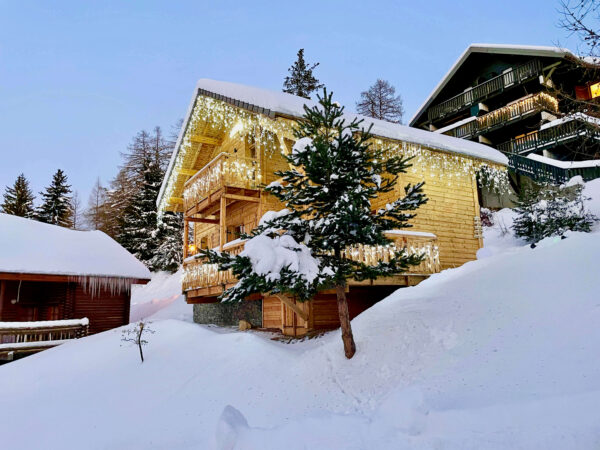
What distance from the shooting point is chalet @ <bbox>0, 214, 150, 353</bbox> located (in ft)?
46.1

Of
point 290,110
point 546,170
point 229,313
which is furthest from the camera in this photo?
point 546,170

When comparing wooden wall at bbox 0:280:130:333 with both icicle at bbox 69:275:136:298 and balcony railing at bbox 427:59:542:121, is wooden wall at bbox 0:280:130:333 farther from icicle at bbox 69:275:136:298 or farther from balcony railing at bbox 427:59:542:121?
balcony railing at bbox 427:59:542:121

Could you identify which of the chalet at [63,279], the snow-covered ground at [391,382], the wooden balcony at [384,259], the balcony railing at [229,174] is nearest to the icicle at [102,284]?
the chalet at [63,279]

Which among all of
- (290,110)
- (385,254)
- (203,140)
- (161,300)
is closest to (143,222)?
(161,300)

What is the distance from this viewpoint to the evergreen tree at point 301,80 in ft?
91.5

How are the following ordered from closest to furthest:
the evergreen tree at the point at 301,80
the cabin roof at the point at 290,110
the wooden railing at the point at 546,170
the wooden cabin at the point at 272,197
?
the cabin roof at the point at 290,110
the wooden cabin at the point at 272,197
the wooden railing at the point at 546,170
the evergreen tree at the point at 301,80

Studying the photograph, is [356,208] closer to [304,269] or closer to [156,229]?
[304,269]

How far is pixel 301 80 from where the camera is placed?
91.7ft

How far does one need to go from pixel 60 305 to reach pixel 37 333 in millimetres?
3271

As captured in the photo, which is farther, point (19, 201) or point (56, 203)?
point (56, 203)

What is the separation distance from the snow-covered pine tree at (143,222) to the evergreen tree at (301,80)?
11495mm

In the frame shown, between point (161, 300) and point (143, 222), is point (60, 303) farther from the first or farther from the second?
point (143, 222)

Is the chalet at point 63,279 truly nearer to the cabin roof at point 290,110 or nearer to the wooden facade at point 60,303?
the wooden facade at point 60,303

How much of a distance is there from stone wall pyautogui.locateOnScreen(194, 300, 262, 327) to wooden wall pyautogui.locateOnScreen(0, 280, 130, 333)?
3.46m
